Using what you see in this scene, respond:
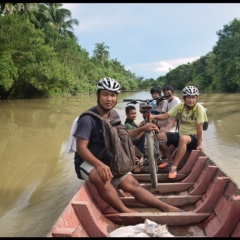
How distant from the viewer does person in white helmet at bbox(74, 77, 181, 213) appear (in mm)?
3043

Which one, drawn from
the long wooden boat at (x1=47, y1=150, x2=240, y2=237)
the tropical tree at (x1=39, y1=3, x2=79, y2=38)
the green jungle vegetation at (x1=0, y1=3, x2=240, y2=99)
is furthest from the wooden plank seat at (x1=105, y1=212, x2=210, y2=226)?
the tropical tree at (x1=39, y1=3, x2=79, y2=38)

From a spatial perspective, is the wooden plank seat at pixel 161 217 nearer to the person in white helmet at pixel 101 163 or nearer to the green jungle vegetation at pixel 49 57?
the person in white helmet at pixel 101 163

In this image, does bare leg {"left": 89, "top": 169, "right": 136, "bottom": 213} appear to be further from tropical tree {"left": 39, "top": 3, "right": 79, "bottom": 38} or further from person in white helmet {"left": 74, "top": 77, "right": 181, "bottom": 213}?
tropical tree {"left": 39, "top": 3, "right": 79, "bottom": 38}

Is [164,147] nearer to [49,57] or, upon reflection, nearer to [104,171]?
[104,171]

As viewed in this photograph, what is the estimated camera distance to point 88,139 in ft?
10.1

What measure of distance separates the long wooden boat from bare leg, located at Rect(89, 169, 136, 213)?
92mm

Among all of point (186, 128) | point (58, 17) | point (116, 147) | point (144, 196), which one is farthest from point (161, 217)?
point (58, 17)

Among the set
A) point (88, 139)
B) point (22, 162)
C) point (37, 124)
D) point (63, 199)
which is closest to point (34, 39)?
point (37, 124)

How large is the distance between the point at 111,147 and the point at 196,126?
6.87 feet

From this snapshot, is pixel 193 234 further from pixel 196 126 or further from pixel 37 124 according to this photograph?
pixel 37 124

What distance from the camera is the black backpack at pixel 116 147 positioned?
10.1ft

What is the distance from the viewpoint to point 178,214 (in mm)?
2977

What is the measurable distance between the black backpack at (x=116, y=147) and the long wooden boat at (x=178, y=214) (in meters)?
0.44

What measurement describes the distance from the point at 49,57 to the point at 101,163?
26183 mm
